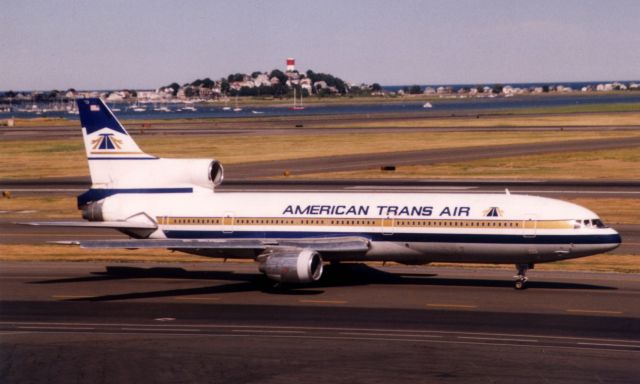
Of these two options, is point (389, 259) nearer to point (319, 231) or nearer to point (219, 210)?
point (319, 231)

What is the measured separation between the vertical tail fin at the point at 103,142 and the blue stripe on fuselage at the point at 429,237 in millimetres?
5005

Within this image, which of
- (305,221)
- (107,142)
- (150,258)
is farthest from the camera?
(150,258)

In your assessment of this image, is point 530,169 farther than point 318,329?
Yes

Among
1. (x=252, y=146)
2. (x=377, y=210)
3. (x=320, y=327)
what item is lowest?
(x=252, y=146)

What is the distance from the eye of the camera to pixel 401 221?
150 ft

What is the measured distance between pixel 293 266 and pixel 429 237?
671 centimetres

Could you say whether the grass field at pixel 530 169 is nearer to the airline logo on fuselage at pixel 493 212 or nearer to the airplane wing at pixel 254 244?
the airline logo on fuselage at pixel 493 212

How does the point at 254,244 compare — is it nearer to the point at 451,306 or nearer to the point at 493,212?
the point at 451,306

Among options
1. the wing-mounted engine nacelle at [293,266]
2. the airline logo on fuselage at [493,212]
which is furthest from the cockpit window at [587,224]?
the wing-mounted engine nacelle at [293,266]

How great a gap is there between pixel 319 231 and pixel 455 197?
6856mm

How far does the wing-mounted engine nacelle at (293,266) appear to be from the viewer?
1710 inches

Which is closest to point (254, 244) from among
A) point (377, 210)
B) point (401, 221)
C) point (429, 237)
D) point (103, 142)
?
point (377, 210)

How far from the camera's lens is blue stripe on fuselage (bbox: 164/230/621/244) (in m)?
43.5

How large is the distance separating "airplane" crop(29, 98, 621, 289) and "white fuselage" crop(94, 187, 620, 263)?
0.05 meters
